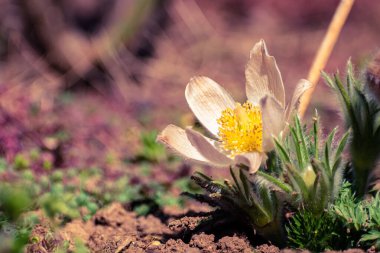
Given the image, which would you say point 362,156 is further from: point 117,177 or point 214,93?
point 117,177

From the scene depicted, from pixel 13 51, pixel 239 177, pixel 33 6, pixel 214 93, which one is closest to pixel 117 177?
pixel 214 93

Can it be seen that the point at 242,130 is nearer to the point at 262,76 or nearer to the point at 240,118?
the point at 240,118

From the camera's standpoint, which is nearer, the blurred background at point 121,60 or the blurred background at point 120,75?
the blurred background at point 120,75

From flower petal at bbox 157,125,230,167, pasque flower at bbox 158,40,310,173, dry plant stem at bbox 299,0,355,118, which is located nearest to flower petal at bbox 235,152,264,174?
pasque flower at bbox 158,40,310,173

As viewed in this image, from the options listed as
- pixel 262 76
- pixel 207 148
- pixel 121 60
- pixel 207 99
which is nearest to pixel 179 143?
pixel 207 148

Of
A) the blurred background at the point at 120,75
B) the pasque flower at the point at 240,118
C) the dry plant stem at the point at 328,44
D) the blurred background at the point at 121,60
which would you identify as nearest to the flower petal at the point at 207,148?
the pasque flower at the point at 240,118

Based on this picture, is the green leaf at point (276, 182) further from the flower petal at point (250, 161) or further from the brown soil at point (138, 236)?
the brown soil at point (138, 236)
